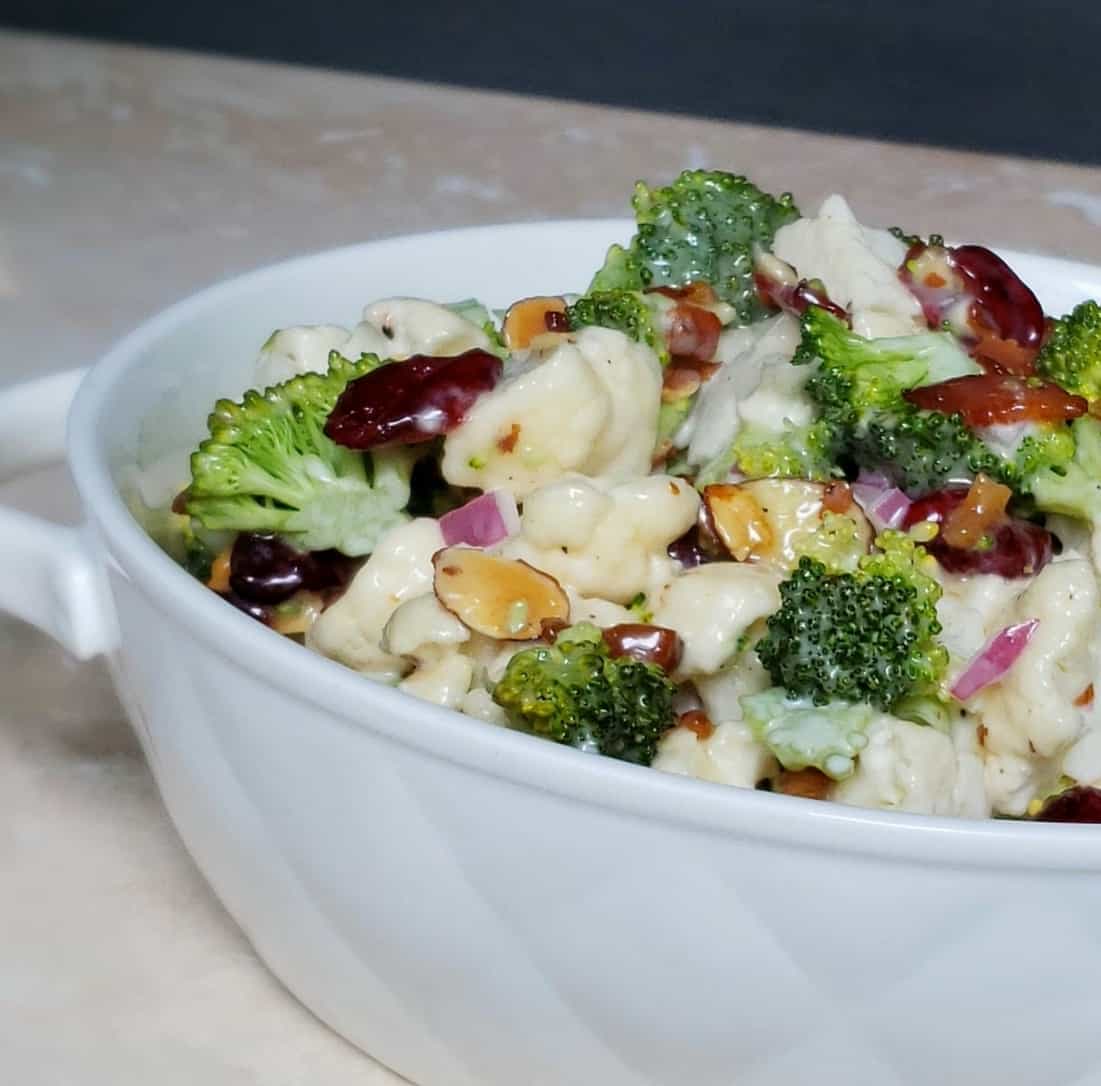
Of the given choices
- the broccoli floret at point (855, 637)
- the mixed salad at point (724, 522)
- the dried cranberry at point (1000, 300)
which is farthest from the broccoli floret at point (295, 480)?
the dried cranberry at point (1000, 300)

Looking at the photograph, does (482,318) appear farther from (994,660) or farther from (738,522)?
(994,660)

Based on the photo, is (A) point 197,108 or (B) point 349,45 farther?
(B) point 349,45

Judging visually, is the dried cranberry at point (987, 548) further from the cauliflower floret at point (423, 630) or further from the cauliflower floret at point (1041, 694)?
the cauliflower floret at point (423, 630)

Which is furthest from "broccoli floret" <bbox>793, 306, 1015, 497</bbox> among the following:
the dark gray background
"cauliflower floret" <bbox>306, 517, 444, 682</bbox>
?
the dark gray background

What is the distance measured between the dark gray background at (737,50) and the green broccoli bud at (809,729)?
2.35 m

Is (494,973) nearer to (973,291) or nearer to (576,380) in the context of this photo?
(576,380)

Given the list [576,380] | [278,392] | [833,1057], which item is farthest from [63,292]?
[833,1057]

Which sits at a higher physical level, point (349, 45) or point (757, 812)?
point (757, 812)

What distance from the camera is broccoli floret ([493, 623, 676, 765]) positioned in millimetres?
709

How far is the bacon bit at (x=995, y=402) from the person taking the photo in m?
0.83

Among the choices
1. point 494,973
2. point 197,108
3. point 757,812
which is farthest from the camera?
point 197,108

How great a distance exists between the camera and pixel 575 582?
0.81 m

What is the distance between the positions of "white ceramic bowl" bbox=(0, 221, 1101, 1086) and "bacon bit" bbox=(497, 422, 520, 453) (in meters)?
0.18

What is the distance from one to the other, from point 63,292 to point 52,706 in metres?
0.98
